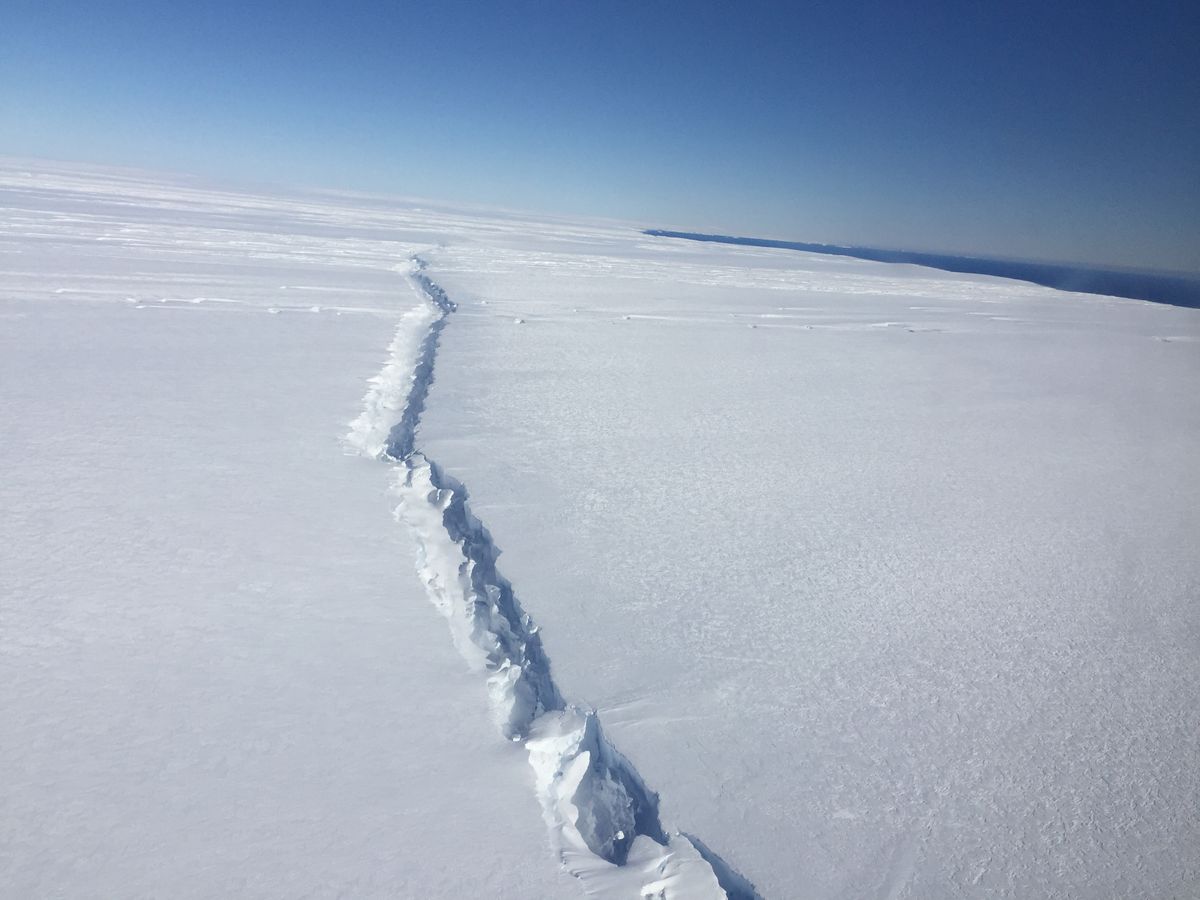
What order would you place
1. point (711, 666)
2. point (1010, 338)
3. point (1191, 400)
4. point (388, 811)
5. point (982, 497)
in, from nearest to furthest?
point (388, 811) → point (711, 666) → point (982, 497) → point (1191, 400) → point (1010, 338)

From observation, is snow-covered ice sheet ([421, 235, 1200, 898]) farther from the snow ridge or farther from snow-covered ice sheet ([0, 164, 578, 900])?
snow-covered ice sheet ([0, 164, 578, 900])

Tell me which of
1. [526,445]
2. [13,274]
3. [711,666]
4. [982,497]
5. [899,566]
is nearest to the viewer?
[711,666]

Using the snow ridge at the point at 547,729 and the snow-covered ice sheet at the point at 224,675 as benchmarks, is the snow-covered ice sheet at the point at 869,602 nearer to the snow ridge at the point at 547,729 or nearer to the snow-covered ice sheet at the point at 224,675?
the snow ridge at the point at 547,729

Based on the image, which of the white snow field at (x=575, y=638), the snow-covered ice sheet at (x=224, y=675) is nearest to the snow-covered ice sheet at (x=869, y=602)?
the white snow field at (x=575, y=638)

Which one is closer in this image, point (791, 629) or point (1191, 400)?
point (791, 629)

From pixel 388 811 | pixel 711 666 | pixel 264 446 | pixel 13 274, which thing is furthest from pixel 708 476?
pixel 13 274

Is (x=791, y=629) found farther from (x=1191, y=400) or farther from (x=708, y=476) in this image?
(x=1191, y=400)

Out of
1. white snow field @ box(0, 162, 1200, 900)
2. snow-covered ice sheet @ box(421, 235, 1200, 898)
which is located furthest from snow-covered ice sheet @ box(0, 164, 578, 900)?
snow-covered ice sheet @ box(421, 235, 1200, 898)
